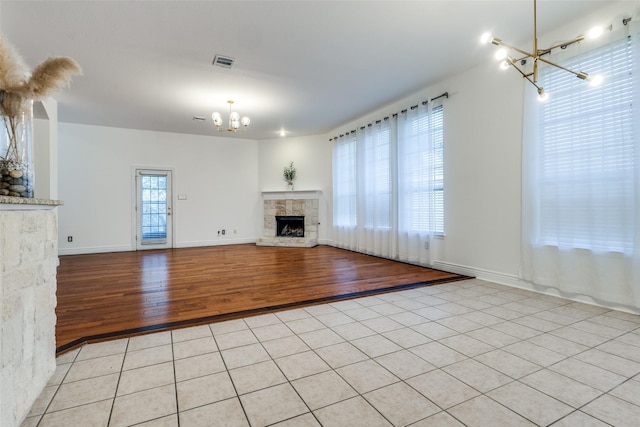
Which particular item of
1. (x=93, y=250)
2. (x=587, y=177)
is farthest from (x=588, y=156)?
(x=93, y=250)

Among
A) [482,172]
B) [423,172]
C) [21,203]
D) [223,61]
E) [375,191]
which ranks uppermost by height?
[223,61]

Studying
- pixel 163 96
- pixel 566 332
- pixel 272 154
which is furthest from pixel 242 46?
pixel 272 154

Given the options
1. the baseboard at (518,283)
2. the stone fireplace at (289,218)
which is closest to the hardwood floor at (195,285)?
the baseboard at (518,283)

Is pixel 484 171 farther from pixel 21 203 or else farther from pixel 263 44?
pixel 21 203

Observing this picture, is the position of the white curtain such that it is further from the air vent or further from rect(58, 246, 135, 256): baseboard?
rect(58, 246, 135, 256): baseboard

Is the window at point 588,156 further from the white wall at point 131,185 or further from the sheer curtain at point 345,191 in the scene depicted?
the white wall at point 131,185

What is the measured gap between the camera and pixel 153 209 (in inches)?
287

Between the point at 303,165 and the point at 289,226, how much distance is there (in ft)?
5.66

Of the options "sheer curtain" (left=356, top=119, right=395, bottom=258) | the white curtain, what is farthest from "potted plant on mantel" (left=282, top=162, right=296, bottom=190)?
"sheer curtain" (left=356, top=119, right=395, bottom=258)

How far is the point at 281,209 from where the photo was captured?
26.7ft

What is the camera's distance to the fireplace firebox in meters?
8.15

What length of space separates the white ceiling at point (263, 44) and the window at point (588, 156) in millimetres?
640

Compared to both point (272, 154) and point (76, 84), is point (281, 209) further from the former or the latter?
point (76, 84)

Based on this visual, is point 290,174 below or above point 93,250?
above
